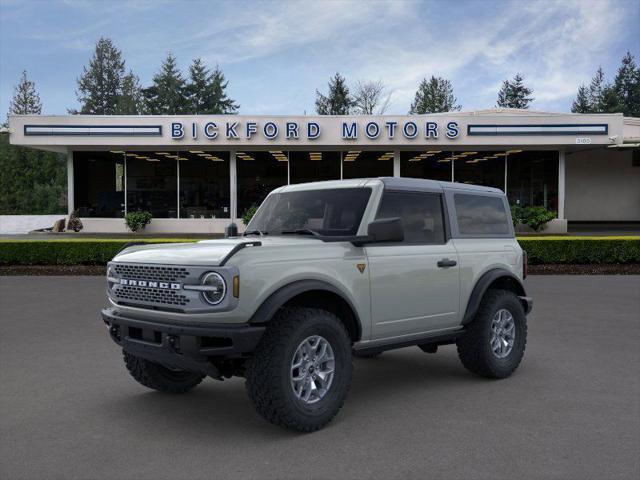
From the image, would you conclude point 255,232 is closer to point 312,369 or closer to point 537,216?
point 312,369

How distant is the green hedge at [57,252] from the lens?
1644 cm

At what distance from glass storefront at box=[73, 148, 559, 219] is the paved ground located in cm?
2135

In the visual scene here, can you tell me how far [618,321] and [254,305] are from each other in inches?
275

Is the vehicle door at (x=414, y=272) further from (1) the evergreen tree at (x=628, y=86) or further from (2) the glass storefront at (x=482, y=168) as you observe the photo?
(1) the evergreen tree at (x=628, y=86)

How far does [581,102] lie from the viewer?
270 feet

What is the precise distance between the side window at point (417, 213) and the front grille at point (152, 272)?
6.00 ft

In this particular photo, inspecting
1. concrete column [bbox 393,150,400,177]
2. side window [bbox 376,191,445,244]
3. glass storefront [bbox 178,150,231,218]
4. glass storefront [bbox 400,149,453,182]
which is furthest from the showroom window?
side window [bbox 376,191,445,244]

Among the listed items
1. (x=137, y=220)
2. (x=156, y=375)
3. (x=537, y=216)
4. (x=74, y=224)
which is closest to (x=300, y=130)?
(x=137, y=220)

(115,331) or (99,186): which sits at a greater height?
(99,186)

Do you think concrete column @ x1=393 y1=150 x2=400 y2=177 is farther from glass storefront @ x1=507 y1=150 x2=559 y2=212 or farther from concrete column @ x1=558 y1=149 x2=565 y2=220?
concrete column @ x1=558 y1=149 x2=565 y2=220

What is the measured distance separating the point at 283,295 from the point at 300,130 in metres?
22.8

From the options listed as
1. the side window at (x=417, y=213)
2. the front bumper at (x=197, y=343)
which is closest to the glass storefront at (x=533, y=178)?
the side window at (x=417, y=213)

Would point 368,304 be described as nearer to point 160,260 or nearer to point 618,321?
point 160,260

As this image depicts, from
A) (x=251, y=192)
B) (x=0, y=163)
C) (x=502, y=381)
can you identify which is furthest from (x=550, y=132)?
(x=0, y=163)
